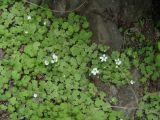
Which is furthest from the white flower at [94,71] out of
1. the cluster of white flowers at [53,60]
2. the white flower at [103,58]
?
the cluster of white flowers at [53,60]

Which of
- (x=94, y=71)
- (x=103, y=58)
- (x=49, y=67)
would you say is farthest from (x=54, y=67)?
(x=103, y=58)

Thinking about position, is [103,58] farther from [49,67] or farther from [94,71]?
[49,67]

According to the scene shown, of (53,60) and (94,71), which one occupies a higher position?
(53,60)

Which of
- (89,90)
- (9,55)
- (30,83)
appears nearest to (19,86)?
(30,83)

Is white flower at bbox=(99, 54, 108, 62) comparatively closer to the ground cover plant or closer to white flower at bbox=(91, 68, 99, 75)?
the ground cover plant

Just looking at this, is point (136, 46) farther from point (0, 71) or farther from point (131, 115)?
point (0, 71)

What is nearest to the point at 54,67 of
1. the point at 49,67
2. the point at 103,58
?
the point at 49,67

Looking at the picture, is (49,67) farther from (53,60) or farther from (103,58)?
(103,58)

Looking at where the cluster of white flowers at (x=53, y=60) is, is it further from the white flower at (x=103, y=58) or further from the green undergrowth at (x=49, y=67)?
the white flower at (x=103, y=58)
